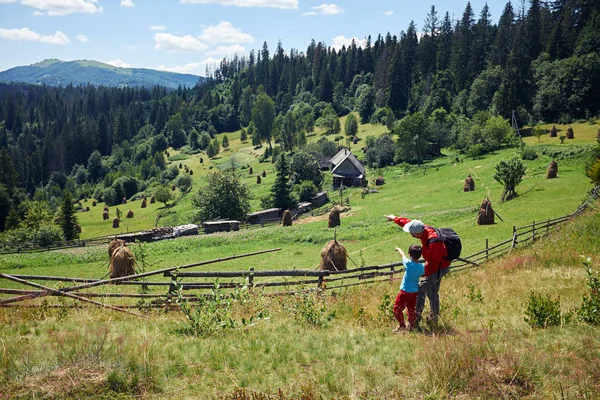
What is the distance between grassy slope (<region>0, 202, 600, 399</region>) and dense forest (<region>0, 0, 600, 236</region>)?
59963mm

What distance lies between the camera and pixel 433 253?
8.48 metres

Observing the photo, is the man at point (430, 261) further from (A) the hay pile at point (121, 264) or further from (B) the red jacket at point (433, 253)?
(A) the hay pile at point (121, 264)

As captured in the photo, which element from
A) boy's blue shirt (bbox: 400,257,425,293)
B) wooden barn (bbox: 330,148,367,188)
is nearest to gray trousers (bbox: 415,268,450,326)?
boy's blue shirt (bbox: 400,257,425,293)

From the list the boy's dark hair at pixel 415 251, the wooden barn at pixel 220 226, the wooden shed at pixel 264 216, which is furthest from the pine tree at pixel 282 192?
the boy's dark hair at pixel 415 251

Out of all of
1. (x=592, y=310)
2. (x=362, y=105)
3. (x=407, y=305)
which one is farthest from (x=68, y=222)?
(x=362, y=105)

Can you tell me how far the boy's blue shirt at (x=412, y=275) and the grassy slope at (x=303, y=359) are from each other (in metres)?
0.94

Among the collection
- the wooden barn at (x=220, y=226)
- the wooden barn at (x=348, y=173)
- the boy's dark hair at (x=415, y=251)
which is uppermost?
the boy's dark hair at (x=415, y=251)

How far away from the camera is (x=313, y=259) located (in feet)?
95.4

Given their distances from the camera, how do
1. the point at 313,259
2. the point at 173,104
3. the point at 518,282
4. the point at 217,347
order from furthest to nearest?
the point at 173,104 < the point at 313,259 < the point at 518,282 < the point at 217,347

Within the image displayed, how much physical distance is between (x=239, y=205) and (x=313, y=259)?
91.0ft

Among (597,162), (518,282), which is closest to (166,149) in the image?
(597,162)

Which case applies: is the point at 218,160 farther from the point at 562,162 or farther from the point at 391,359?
the point at 391,359

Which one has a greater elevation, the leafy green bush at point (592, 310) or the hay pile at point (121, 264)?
the leafy green bush at point (592, 310)

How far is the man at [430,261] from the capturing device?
27.7 feet
